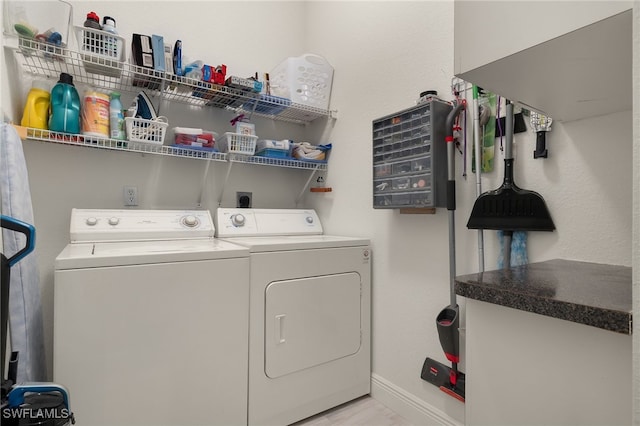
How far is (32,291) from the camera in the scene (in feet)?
4.41

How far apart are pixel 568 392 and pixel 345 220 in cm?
167

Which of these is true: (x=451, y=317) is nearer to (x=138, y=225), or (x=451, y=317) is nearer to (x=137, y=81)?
(x=138, y=225)

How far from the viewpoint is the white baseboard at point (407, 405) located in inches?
65.3

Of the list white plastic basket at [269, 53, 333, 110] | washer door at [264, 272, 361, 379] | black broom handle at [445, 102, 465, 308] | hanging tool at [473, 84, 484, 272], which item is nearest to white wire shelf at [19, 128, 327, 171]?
white plastic basket at [269, 53, 333, 110]

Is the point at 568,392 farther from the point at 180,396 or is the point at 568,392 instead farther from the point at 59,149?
the point at 59,149

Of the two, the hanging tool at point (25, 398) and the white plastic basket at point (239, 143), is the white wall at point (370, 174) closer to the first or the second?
the white plastic basket at point (239, 143)

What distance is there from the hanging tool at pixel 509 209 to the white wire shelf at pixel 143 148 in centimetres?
130

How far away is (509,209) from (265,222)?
1.46 meters

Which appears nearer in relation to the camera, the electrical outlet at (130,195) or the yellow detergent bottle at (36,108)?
the yellow detergent bottle at (36,108)

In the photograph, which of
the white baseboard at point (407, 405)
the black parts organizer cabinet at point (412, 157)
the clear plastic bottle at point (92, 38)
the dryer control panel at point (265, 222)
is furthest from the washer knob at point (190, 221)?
the white baseboard at point (407, 405)

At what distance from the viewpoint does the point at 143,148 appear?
1812mm

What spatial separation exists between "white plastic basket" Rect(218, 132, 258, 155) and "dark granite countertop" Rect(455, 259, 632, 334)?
5.20ft

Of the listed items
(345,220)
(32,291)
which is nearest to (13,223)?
(32,291)

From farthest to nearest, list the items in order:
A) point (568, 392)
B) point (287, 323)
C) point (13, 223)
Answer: point (287, 323) → point (13, 223) → point (568, 392)
